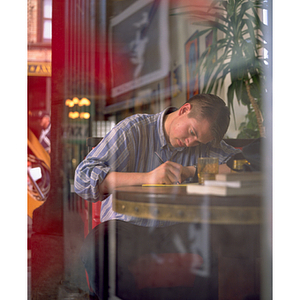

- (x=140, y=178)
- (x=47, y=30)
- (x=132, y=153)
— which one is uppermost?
(x=47, y=30)

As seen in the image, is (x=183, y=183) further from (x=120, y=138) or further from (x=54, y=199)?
(x=54, y=199)

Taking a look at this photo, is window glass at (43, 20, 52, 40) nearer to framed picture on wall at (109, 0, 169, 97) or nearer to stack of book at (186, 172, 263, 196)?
framed picture on wall at (109, 0, 169, 97)

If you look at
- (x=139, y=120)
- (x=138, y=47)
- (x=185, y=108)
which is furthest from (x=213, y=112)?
(x=138, y=47)

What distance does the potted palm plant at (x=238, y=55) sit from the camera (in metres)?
1.38

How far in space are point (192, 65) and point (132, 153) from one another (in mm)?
542

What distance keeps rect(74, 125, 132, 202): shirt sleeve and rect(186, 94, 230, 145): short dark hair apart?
1.20 feet

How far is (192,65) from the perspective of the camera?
1.36 m

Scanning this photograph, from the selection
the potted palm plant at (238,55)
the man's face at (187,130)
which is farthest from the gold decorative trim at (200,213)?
the potted palm plant at (238,55)

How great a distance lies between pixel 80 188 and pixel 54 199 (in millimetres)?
157

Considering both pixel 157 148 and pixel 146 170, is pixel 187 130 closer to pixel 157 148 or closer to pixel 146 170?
pixel 157 148

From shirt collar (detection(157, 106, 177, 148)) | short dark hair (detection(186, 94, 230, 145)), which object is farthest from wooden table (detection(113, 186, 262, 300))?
short dark hair (detection(186, 94, 230, 145))

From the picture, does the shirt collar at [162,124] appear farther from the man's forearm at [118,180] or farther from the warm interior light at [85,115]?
the warm interior light at [85,115]

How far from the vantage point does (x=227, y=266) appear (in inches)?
49.6
